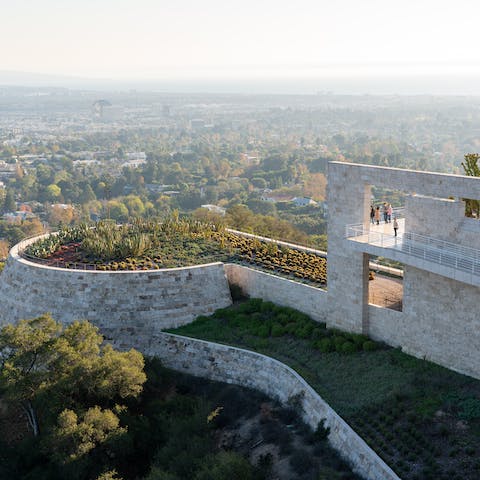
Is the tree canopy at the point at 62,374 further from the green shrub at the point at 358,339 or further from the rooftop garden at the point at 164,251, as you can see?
the green shrub at the point at 358,339

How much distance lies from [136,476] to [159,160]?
16319cm

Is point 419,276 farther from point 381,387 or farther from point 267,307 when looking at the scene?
point 267,307

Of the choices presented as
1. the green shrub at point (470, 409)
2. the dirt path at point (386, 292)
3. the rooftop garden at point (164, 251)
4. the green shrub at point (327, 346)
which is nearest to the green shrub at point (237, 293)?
the rooftop garden at point (164, 251)

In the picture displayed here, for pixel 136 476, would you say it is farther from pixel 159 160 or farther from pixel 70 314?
pixel 159 160

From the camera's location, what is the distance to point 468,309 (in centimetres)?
1989

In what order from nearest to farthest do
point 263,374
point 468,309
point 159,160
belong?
point 468,309 → point 263,374 → point 159,160

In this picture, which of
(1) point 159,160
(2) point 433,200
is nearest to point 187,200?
(1) point 159,160

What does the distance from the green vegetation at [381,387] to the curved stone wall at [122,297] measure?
Answer: 30.4 inches

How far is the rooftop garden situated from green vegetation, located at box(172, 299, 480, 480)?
100.0 inches

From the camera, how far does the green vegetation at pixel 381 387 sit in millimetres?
16859

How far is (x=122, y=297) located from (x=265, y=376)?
20.9 ft

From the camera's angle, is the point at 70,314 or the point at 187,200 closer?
the point at 70,314

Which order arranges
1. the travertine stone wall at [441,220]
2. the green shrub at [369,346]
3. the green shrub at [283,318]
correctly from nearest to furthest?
1. the travertine stone wall at [441,220]
2. the green shrub at [369,346]
3. the green shrub at [283,318]

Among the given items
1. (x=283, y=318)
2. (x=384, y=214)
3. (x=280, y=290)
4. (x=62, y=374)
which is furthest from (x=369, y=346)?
(x=62, y=374)
